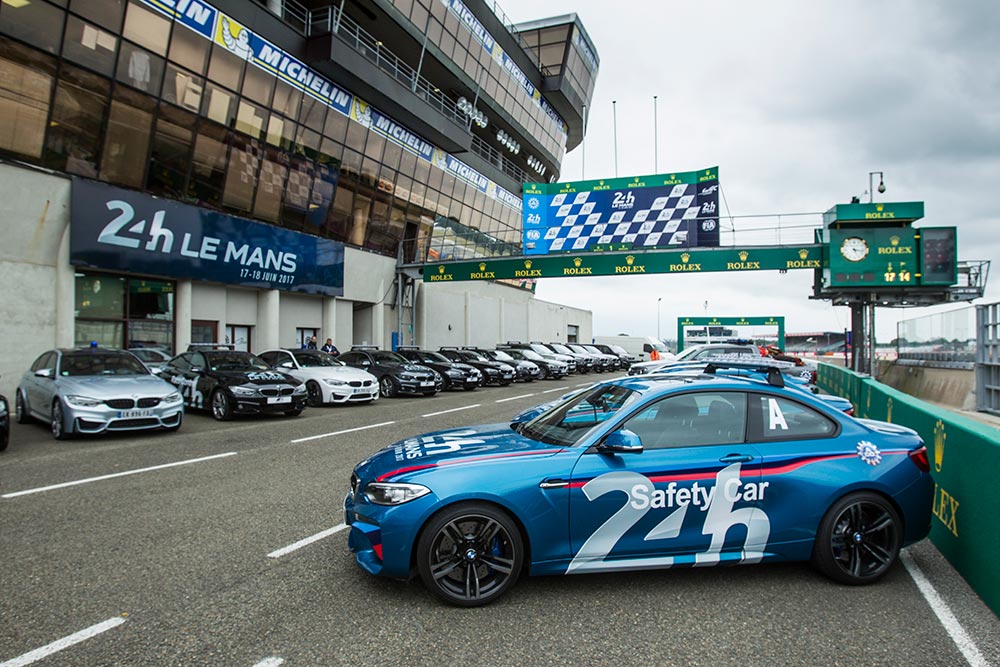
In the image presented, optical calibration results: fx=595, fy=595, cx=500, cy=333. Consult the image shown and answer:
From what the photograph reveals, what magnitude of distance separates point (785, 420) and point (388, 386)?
14719 mm

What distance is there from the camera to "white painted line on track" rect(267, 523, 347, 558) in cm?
451

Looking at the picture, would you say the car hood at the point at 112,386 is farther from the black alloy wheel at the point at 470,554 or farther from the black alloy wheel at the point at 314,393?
the black alloy wheel at the point at 470,554

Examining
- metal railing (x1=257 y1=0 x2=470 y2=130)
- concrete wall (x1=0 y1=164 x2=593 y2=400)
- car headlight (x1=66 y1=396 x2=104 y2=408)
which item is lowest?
car headlight (x1=66 y1=396 x2=104 y2=408)

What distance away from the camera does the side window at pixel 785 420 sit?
420 cm

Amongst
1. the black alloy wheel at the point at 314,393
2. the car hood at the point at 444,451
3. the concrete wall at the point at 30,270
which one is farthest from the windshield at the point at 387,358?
the car hood at the point at 444,451

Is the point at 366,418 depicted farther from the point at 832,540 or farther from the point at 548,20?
the point at 548,20

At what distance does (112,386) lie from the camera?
9867mm

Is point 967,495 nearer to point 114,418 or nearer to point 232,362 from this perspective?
point 114,418

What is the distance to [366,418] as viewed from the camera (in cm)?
1266

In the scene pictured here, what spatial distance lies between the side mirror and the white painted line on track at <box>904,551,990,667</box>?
195cm

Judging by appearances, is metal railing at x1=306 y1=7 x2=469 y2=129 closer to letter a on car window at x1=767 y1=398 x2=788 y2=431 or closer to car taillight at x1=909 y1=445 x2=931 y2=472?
letter a on car window at x1=767 y1=398 x2=788 y2=431

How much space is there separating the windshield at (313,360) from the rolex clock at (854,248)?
16.9 meters

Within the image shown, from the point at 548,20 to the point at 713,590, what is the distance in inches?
1883

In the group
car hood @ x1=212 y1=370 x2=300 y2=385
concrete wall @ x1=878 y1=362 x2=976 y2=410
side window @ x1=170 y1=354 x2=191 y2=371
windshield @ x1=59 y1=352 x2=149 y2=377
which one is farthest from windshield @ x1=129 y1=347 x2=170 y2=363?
concrete wall @ x1=878 y1=362 x2=976 y2=410
